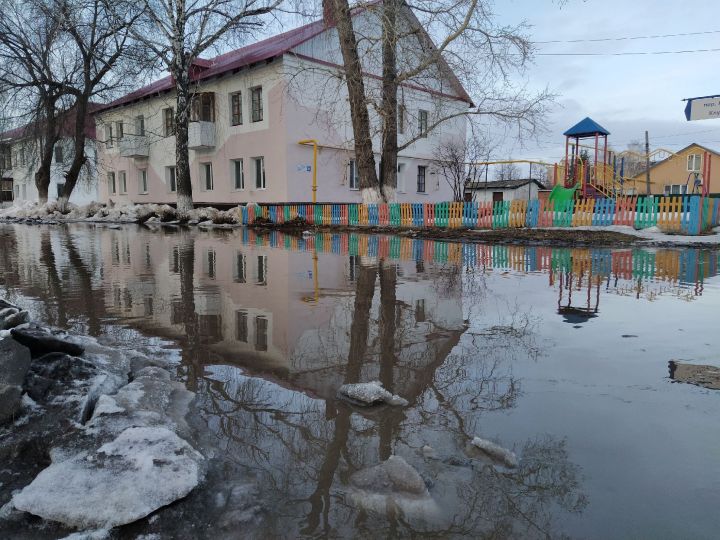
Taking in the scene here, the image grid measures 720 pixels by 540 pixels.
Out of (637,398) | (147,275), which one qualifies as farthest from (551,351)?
(147,275)

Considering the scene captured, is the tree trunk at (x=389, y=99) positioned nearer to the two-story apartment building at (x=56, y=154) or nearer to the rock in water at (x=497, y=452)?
the rock in water at (x=497, y=452)

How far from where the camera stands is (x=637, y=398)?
304cm

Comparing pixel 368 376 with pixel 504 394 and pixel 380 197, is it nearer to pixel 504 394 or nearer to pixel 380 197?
pixel 504 394

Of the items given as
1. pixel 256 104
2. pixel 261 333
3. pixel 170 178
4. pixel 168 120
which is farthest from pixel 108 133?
pixel 261 333

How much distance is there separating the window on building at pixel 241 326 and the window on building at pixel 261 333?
10 centimetres

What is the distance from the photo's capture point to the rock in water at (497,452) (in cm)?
234

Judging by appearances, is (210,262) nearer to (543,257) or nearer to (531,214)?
(543,257)

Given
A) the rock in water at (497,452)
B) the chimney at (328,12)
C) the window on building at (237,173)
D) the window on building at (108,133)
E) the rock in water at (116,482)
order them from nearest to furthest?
1. the rock in water at (116,482)
2. the rock in water at (497,452)
3. the chimney at (328,12)
4. the window on building at (237,173)
5. the window on building at (108,133)

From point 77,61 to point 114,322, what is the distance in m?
27.2

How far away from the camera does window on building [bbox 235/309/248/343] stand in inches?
173

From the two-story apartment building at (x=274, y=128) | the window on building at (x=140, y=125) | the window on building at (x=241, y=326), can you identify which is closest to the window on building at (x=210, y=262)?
the window on building at (x=241, y=326)

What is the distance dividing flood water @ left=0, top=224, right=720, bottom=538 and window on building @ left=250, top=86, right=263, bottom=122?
Result: 17992mm

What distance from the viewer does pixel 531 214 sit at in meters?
16.3

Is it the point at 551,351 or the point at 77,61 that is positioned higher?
the point at 77,61
